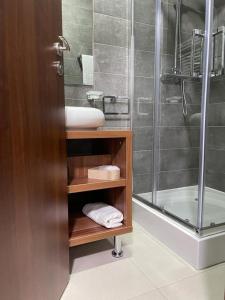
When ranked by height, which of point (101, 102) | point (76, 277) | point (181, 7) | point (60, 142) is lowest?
point (76, 277)

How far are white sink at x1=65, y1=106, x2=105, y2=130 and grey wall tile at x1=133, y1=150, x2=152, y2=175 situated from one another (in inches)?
27.8

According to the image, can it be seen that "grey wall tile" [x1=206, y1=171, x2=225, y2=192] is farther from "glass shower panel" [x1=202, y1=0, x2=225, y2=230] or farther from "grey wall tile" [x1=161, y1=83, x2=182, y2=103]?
"grey wall tile" [x1=161, y1=83, x2=182, y2=103]

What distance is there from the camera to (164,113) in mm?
1781

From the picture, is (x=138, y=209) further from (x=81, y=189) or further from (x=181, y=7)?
(x=181, y=7)

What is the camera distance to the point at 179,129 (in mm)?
1836

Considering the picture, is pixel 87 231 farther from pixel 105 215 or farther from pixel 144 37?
pixel 144 37

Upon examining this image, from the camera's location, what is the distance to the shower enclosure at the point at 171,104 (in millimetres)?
1630

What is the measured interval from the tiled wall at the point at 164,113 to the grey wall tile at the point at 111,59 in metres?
0.10

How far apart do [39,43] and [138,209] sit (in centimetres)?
131

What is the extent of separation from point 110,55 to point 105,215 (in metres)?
1.19

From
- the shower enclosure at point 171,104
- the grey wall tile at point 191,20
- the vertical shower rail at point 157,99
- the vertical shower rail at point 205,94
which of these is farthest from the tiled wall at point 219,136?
the vertical shower rail at point 157,99

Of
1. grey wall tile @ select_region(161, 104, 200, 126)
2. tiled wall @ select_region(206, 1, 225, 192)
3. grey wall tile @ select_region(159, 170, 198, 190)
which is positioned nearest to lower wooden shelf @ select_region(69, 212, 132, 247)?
grey wall tile @ select_region(159, 170, 198, 190)

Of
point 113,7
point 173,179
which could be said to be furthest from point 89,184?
point 113,7

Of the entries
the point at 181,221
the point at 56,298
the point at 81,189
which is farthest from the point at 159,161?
the point at 56,298
